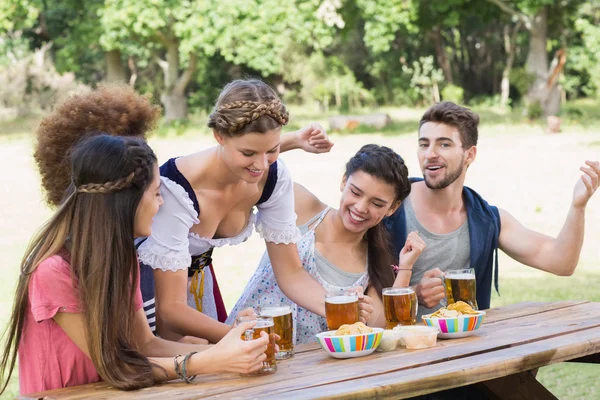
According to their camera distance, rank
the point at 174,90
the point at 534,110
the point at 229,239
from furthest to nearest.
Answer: the point at 174,90, the point at 534,110, the point at 229,239

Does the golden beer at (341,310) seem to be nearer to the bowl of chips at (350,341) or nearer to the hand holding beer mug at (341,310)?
the hand holding beer mug at (341,310)

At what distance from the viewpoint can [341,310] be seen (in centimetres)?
328

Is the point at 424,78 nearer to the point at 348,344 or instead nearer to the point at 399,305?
the point at 399,305

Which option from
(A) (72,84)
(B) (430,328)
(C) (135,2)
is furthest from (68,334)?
(A) (72,84)

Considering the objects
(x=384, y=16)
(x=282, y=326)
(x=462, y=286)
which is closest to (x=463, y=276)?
(x=462, y=286)

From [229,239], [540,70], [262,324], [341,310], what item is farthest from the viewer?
[540,70]

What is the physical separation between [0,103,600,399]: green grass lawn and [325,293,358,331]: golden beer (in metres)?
1.44

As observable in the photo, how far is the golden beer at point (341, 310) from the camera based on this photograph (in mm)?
3279

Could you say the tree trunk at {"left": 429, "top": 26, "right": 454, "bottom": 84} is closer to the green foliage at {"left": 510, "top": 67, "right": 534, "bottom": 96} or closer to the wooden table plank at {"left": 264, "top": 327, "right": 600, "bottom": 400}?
the green foliage at {"left": 510, "top": 67, "right": 534, "bottom": 96}

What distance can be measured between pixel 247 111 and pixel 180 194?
0.44 m

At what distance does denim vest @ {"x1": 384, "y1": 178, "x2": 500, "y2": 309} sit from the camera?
4.42 meters

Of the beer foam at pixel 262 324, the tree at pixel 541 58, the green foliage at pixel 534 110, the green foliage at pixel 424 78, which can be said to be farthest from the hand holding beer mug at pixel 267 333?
the green foliage at pixel 424 78

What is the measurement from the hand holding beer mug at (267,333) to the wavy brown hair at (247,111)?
2.56 ft

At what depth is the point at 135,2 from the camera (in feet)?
82.2
